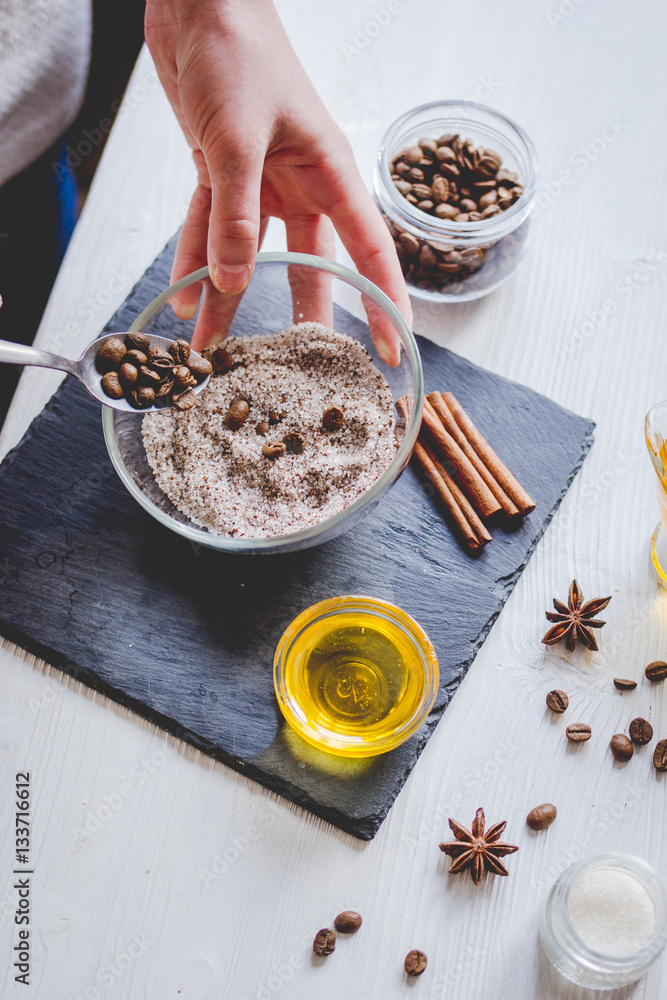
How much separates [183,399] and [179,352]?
0.09 m

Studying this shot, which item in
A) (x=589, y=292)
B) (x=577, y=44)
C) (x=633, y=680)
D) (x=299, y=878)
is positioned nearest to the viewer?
(x=299, y=878)

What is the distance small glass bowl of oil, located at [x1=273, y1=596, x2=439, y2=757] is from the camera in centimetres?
134

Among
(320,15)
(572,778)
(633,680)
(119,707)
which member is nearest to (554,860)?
(572,778)

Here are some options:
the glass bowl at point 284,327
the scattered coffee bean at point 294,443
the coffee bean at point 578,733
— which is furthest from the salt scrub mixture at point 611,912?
the scattered coffee bean at point 294,443

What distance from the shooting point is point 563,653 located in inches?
56.0

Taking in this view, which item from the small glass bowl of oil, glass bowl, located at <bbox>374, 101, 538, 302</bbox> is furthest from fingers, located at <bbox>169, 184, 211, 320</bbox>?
the small glass bowl of oil

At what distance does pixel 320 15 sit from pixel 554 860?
179 centimetres

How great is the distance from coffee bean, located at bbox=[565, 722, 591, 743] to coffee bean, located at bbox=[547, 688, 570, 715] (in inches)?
1.3

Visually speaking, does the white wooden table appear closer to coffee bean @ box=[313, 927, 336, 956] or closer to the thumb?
coffee bean @ box=[313, 927, 336, 956]

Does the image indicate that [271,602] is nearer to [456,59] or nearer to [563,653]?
[563,653]

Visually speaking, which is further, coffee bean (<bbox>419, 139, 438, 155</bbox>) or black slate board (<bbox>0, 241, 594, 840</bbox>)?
coffee bean (<bbox>419, 139, 438, 155</bbox>)

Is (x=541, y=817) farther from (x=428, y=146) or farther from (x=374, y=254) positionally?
(x=428, y=146)

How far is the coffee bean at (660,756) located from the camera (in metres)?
1.35

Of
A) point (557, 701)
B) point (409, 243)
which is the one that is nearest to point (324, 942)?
point (557, 701)
